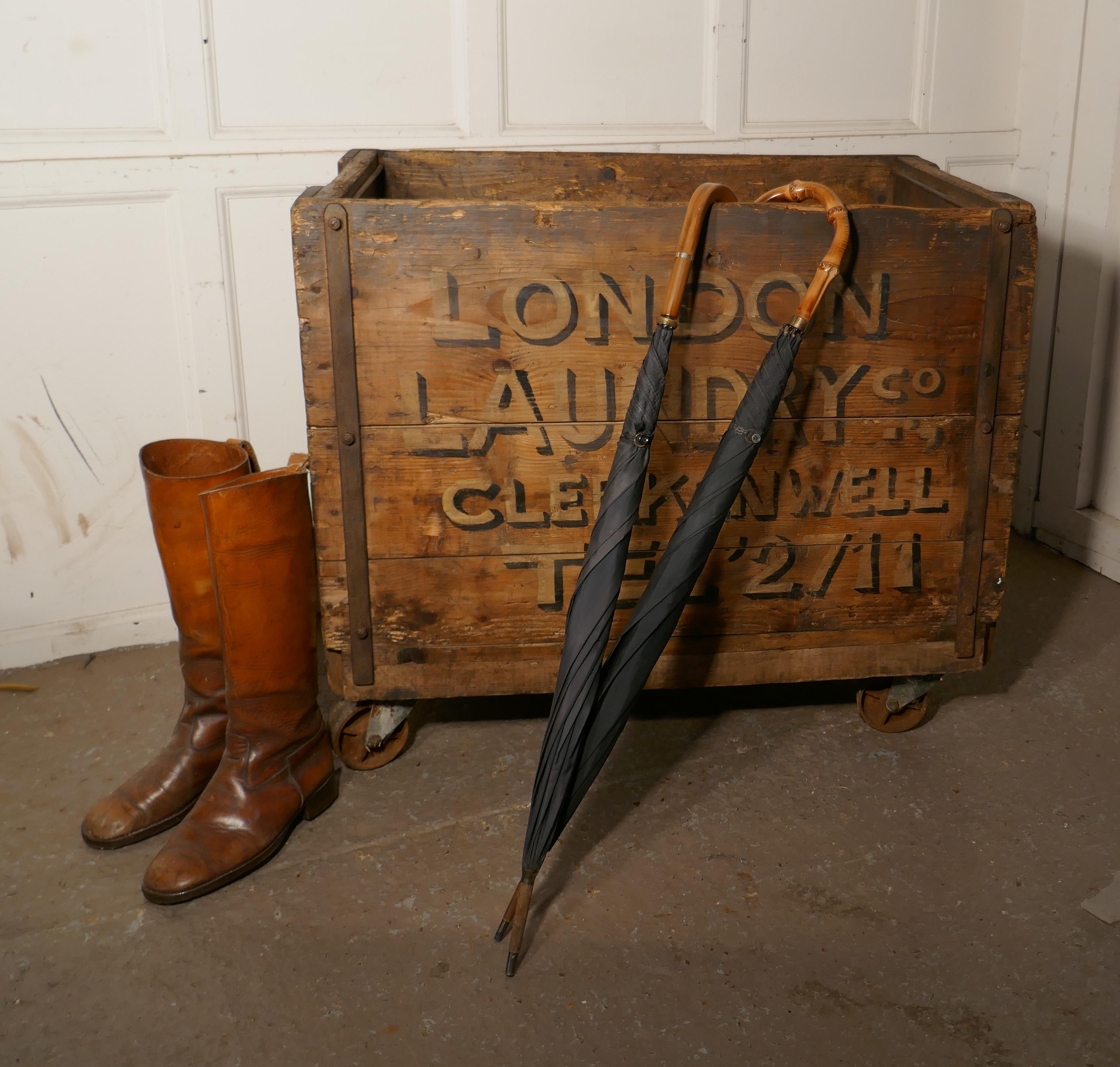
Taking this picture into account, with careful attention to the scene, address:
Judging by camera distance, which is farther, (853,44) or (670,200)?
(853,44)

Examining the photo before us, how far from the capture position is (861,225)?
4.61 feet

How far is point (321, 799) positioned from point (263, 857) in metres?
0.13

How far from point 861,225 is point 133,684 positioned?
4.63 ft

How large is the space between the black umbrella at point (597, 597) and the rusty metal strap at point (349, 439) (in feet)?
1.03

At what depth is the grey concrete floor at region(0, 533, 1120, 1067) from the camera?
3.78ft

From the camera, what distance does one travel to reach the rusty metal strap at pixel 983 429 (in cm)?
143

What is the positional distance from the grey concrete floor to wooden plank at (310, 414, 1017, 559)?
0.37 metres

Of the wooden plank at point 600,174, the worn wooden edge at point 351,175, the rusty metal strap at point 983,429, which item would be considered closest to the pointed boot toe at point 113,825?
the worn wooden edge at point 351,175

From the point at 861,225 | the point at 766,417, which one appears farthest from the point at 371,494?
the point at 861,225

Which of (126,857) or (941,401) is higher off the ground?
(941,401)

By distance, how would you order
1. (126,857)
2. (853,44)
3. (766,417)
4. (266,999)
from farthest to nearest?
(853,44) → (126,857) → (766,417) → (266,999)

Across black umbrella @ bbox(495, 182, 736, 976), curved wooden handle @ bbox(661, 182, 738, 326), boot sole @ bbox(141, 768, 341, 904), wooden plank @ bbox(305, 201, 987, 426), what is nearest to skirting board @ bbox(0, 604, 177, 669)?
boot sole @ bbox(141, 768, 341, 904)

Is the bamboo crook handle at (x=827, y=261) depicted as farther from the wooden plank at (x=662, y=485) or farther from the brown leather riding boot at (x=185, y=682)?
the brown leather riding boot at (x=185, y=682)

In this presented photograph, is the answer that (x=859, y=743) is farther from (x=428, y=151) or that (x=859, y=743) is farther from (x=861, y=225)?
(x=428, y=151)
